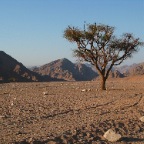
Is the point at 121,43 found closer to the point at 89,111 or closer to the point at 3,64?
the point at 89,111

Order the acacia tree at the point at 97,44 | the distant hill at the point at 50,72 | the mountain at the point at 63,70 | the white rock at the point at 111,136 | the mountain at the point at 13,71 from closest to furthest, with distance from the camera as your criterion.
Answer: the white rock at the point at 111,136
the acacia tree at the point at 97,44
the mountain at the point at 13,71
the distant hill at the point at 50,72
the mountain at the point at 63,70

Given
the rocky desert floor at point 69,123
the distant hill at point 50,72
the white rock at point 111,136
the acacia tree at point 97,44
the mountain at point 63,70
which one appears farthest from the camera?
the mountain at point 63,70

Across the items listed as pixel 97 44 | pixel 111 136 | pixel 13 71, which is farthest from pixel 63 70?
pixel 111 136

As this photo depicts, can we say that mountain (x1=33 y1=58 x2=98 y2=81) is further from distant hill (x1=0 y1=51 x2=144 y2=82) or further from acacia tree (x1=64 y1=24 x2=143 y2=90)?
acacia tree (x1=64 y1=24 x2=143 y2=90)

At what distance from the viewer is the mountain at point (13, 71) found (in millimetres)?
77438

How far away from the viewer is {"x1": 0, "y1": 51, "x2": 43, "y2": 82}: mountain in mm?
77438

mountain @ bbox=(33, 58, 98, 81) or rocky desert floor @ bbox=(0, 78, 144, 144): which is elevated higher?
mountain @ bbox=(33, 58, 98, 81)

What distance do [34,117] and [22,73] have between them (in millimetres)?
67972

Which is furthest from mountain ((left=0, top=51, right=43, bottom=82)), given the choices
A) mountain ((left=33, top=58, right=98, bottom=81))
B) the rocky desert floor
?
the rocky desert floor

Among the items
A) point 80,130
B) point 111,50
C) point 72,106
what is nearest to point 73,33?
point 111,50

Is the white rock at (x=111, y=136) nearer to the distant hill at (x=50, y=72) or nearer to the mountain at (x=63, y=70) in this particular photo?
the distant hill at (x=50, y=72)

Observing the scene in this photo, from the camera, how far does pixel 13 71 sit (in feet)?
272

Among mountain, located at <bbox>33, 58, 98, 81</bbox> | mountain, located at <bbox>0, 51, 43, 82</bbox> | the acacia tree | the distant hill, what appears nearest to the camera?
the acacia tree

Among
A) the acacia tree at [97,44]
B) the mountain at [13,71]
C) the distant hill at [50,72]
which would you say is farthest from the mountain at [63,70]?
the acacia tree at [97,44]
